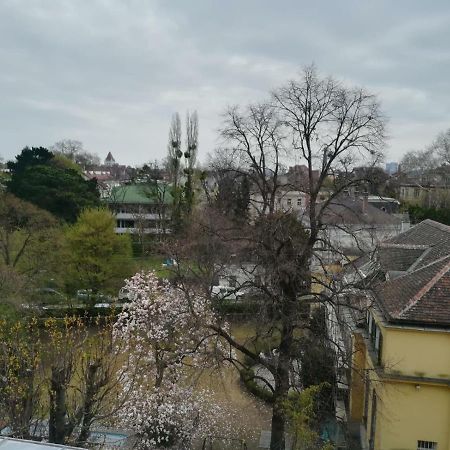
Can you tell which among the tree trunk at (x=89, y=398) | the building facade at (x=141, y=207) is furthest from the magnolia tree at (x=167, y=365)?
the building facade at (x=141, y=207)

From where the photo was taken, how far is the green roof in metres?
47.8

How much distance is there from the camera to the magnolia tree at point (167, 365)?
1438 centimetres

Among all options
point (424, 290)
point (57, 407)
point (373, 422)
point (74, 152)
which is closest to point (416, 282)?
point (424, 290)

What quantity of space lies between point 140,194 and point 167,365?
39361 mm

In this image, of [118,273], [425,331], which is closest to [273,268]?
[425,331]

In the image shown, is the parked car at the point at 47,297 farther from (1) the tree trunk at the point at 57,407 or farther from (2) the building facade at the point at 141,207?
(2) the building facade at the point at 141,207

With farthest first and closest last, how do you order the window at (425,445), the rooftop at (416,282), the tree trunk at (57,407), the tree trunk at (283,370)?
the tree trunk at (283,370) < the window at (425,445) < the rooftop at (416,282) < the tree trunk at (57,407)

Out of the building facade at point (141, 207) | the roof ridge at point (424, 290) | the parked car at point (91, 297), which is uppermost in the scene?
the building facade at point (141, 207)

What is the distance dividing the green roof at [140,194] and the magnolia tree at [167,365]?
29.1 metres

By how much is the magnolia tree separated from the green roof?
2913cm

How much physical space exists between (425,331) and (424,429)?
2.59m

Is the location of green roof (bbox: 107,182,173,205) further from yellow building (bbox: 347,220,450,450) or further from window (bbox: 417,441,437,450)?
window (bbox: 417,441,437,450)

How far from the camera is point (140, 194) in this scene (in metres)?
52.1

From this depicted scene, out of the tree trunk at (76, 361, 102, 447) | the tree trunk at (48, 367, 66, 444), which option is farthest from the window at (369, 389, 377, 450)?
the tree trunk at (48, 367, 66, 444)
